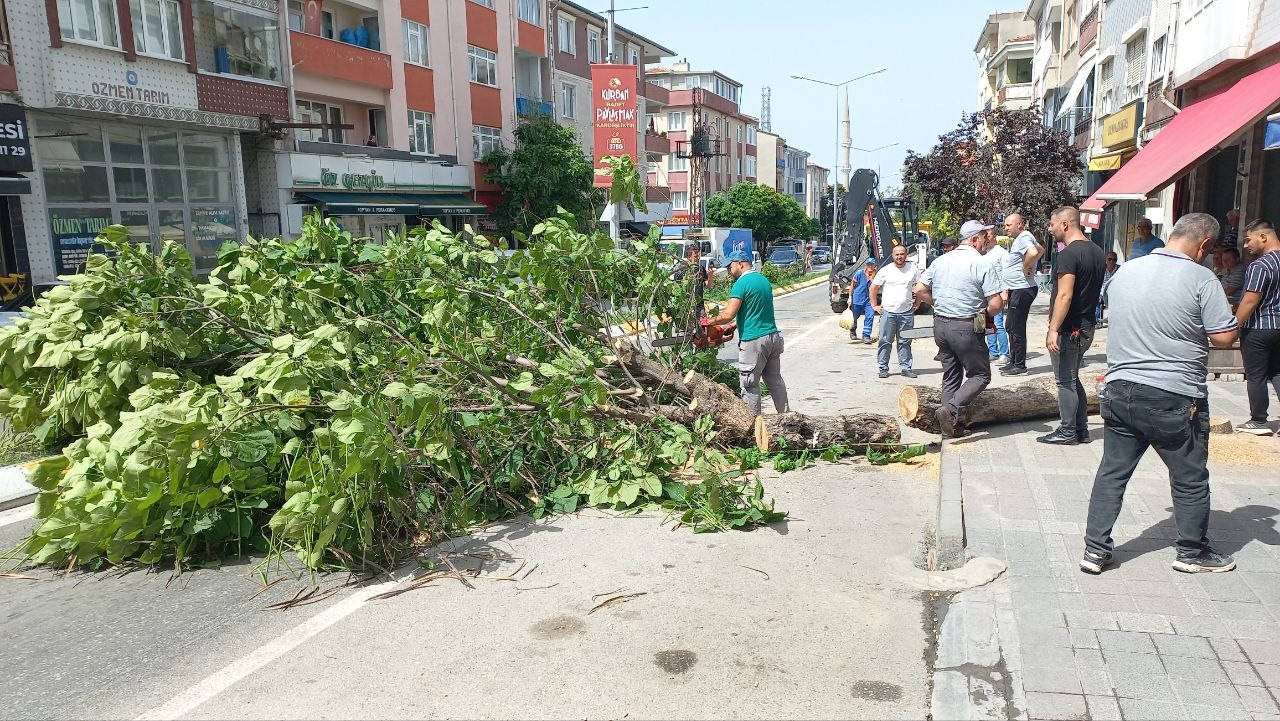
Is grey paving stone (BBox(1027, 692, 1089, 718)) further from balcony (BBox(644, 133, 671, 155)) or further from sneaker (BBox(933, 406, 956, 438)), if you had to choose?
balcony (BBox(644, 133, 671, 155))

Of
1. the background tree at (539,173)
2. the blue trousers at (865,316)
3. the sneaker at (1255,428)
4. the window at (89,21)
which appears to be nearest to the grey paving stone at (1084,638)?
the sneaker at (1255,428)

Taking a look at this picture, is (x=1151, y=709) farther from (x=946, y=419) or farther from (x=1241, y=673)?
(x=946, y=419)

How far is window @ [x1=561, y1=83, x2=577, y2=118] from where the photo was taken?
4034cm

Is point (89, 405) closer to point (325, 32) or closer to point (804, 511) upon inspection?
point (804, 511)

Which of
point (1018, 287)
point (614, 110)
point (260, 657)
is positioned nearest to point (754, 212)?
point (614, 110)

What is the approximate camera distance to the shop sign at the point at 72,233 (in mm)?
18344

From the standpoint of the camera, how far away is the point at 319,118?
2655 cm

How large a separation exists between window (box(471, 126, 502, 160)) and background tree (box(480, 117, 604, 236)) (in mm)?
465

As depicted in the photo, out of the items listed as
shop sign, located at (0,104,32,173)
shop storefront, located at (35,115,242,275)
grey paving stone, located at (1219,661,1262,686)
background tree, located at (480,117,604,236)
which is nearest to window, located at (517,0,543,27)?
background tree, located at (480,117,604,236)

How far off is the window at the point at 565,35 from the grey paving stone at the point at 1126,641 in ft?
129

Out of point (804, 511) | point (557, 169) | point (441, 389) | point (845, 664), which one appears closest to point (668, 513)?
point (804, 511)

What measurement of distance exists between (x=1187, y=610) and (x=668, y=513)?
300cm

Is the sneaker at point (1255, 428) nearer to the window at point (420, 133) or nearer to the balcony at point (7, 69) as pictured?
the balcony at point (7, 69)

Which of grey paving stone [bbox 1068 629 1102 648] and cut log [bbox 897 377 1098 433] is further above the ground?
cut log [bbox 897 377 1098 433]
